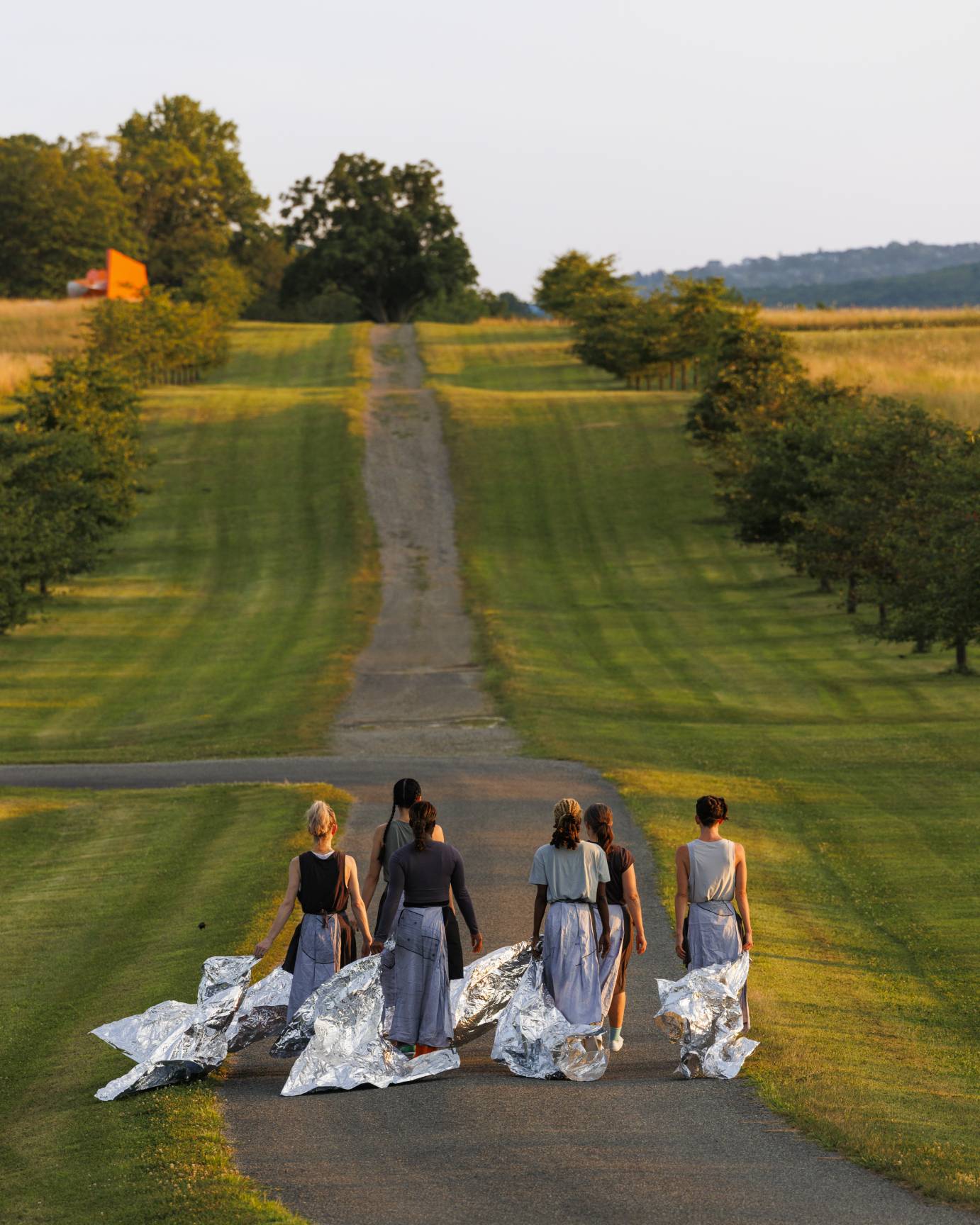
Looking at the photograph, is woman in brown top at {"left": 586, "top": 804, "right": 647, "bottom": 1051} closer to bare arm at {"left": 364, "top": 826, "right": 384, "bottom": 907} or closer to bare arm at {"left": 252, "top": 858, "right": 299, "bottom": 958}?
bare arm at {"left": 364, "top": 826, "right": 384, "bottom": 907}

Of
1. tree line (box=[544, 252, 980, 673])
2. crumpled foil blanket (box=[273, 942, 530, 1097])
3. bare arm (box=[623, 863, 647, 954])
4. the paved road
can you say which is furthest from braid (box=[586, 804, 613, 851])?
tree line (box=[544, 252, 980, 673])

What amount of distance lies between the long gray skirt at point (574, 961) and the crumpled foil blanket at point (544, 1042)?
98 mm

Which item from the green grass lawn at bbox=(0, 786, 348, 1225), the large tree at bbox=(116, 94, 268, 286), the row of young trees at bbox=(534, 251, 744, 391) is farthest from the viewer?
the large tree at bbox=(116, 94, 268, 286)

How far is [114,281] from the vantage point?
393ft

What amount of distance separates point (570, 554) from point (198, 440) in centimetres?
2715

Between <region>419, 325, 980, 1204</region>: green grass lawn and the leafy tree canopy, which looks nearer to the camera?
<region>419, 325, 980, 1204</region>: green grass lawn

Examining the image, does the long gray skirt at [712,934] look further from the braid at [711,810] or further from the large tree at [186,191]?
the large tree at [186,191]

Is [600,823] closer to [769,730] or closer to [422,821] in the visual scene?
[422,821]

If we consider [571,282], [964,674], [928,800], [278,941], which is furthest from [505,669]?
[571,282]

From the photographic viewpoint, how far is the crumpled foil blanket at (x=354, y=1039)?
1266 cm

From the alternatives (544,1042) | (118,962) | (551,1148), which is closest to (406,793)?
(544,1042)

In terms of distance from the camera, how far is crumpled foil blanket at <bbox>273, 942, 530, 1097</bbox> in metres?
12.7

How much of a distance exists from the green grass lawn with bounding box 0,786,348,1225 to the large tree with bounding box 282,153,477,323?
12105 centimetres

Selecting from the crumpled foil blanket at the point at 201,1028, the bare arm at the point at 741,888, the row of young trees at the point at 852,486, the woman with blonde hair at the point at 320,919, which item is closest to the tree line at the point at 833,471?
the row of young trees at the point at 852,486
